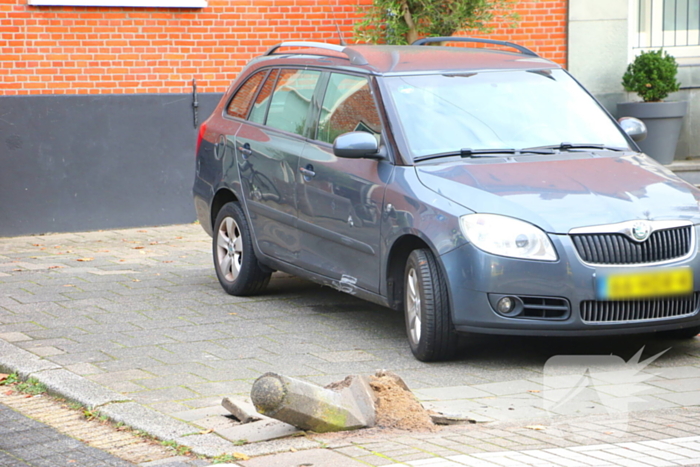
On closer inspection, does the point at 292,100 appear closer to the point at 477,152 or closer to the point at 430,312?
the point at 477,152

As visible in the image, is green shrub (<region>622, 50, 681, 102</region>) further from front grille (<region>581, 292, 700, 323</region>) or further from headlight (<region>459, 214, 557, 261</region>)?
headlight (<region>459, 214, 557, 261</region>)

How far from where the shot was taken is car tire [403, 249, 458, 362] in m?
6.03

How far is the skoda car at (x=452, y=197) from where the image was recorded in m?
5.80

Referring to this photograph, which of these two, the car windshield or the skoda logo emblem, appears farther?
the car windshield

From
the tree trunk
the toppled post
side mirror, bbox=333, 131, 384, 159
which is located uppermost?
the tree trunk

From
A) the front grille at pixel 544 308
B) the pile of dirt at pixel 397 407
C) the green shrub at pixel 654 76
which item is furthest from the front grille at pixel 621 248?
the green shrub at pixel 654 76

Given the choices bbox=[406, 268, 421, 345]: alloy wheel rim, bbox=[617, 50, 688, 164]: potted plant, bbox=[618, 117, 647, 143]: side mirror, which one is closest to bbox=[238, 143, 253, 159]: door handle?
bbox=[406, 268, 421, 345]: alloy wheel rim

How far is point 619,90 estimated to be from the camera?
46.2 ft

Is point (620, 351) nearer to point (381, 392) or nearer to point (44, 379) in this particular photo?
point (381, 392)

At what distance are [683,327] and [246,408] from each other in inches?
101

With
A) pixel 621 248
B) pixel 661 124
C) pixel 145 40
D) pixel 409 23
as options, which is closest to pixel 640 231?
pixel 621 248

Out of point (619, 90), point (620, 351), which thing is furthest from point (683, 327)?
point (619, 90)

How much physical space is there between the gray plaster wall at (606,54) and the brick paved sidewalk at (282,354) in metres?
6.52

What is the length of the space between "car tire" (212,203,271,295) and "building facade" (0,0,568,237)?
385 centimetres
